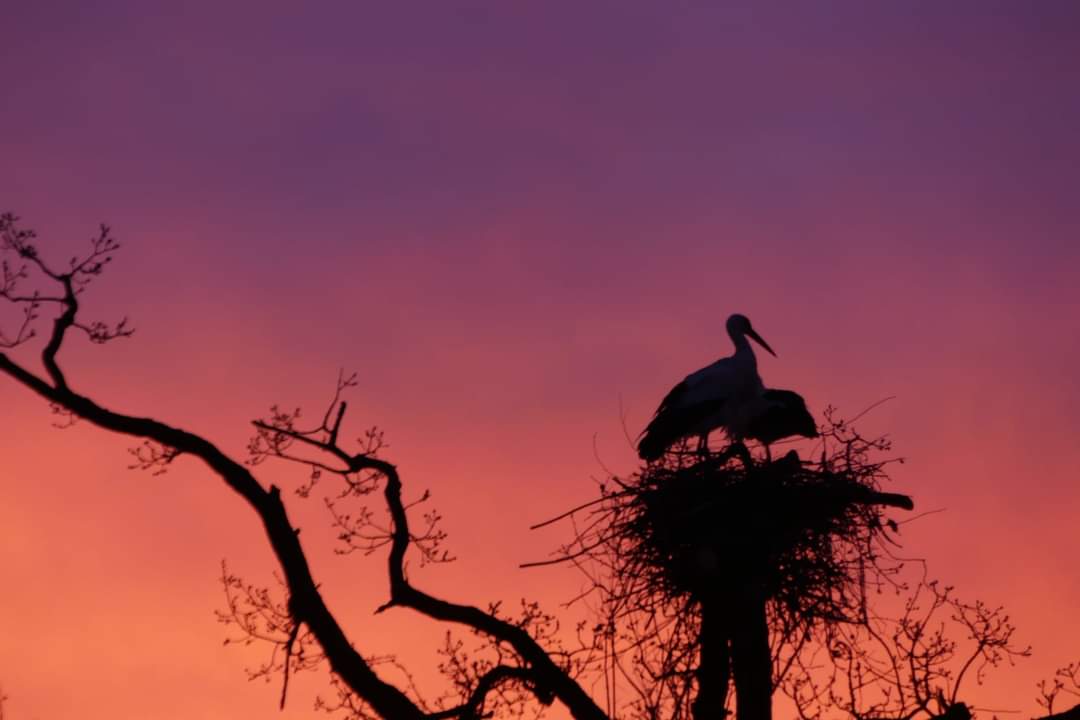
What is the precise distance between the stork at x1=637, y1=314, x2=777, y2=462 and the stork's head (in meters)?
0.72

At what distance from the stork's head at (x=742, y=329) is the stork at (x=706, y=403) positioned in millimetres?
718

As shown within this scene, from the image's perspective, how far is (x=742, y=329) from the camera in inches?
562

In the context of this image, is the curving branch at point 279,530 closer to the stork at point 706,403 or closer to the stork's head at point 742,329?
the stork at point 706,403

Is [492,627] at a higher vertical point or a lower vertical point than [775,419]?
lower

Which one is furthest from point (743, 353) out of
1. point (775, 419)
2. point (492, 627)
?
point (492, 627)

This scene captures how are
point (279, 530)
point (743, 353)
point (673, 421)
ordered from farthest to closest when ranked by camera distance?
1. point (743, 353)
2. point (673, 421)
3. point (279, 530)

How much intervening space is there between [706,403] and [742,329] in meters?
2.22

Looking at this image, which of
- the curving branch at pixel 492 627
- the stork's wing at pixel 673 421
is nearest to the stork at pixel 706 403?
the stork's wing at pixel 673 421

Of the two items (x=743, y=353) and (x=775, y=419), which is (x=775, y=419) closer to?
(x=775, y=419)

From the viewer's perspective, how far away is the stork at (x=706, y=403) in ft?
38.9

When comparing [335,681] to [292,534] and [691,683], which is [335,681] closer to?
[292,534]

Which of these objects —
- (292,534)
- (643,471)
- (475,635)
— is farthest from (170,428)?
(643,471)

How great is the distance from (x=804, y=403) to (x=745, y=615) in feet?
17.4

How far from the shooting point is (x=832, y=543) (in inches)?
356
